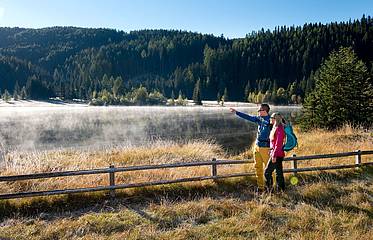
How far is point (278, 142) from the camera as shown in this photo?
9.36 metres

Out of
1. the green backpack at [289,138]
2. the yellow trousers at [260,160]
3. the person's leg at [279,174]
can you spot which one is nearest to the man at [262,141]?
the yellow trousers at [260,160]

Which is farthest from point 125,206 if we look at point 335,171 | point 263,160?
point 335,171

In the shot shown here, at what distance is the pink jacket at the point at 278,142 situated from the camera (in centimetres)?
930

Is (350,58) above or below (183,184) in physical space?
above

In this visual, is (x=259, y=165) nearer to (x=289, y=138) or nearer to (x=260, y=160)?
(x=260, y=160)

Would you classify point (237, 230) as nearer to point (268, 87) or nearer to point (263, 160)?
point (263, 160)

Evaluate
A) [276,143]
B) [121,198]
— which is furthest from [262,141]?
[121,198]

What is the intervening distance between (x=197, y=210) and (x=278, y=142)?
2.83 metres

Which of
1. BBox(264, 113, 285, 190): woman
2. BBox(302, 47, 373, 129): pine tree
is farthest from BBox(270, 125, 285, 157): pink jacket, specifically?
BBox(302, 47, 373, 129): pine tree

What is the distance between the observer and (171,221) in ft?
26.2

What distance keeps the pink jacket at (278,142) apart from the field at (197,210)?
3.85 feet

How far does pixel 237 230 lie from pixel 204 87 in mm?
177062

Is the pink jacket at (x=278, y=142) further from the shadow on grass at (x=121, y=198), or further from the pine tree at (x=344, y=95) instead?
the pine tree at (x=344, y=95)

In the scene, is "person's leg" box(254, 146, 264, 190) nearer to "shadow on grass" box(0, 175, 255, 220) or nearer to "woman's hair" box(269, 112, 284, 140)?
"shadow on grass" box(0, 175, 255, 220)
